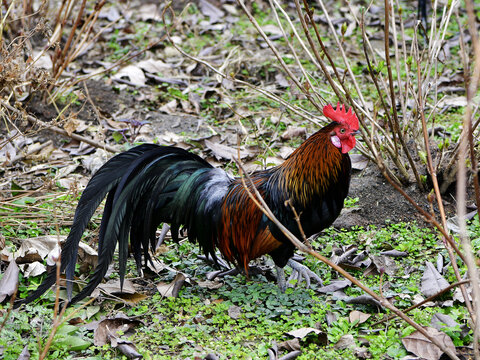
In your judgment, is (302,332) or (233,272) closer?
(302,332)

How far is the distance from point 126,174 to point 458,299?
2.12 metres

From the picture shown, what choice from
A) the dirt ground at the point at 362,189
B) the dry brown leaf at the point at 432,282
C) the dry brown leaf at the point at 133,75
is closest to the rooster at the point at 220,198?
the dry brown leaf at the point at 432,282

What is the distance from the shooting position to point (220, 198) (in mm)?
4016

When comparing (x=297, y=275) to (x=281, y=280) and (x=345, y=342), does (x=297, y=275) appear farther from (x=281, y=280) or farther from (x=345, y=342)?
(x=345, y=342)

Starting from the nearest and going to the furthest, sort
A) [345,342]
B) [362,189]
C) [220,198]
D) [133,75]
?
1. [345,342]
2. [220,198]
3. [362,189]
4. [133,75]

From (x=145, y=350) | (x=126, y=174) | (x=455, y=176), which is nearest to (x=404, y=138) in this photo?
(x=455, y=176)

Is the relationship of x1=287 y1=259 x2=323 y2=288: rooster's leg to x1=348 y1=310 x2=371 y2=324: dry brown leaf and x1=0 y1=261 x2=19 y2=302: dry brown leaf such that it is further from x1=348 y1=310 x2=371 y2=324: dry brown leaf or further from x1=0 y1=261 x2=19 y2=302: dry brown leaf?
x1=0 y1=261 x2=19 y2=302: dry brown leaf

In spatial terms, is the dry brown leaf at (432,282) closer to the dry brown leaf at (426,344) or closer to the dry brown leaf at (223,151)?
the dry brown leaf at (426,344)

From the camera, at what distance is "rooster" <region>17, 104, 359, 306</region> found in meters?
3.68

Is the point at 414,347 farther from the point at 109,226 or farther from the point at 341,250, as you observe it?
the point at 109,226

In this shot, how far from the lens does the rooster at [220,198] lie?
3.68 m

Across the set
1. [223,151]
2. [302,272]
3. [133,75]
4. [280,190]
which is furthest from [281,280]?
[133,75]

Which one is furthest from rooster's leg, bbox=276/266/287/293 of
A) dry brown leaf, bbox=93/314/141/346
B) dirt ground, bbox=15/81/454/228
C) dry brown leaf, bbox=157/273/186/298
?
dry brown leaf, bbox=93/314/141/346

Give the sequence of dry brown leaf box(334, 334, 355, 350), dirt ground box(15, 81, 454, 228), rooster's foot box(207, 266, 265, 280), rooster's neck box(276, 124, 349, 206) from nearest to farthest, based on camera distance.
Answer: dry brown leaf box(334, 334, 355, 350)
rooster's neck box(276, 124, 349, 206)
rooster's foot box(207, 266, 265, 280)
dirt ground box(15, 81, 454, 228)
